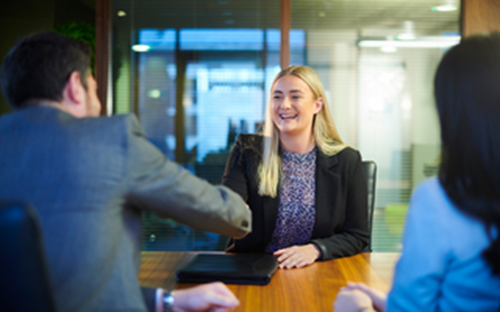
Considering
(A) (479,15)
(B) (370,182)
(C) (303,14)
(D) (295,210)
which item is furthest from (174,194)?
Answer: (A) (479,15)

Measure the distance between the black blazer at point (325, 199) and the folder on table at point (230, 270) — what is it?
448mm

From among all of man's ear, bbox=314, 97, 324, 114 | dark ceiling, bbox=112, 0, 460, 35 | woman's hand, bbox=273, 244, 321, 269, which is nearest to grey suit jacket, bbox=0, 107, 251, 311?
woman's hand, bbox=273, 244, 321, 269

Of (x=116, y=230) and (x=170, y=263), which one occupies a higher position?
(x=116, y=230)

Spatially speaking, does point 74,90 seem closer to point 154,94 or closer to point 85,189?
point 85,189

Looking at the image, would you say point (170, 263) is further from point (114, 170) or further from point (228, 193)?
point (114, 170)

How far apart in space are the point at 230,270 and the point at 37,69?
82cm

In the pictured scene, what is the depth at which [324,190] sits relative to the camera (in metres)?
2.03

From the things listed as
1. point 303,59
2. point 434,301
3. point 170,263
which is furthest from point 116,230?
point 303,59

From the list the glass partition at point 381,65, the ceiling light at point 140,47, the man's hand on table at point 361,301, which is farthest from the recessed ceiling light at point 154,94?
the man's hand on table at point 361,301

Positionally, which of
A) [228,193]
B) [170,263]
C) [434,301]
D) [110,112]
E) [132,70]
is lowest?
[170,263]

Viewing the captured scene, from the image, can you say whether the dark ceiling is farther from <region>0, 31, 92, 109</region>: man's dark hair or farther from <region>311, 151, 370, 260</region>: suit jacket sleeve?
<region>0, 31, 92, 109</region>: man's dark hair

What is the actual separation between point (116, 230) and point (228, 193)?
348 mm

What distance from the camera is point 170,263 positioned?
1.59m

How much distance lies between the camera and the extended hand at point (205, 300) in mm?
1051
